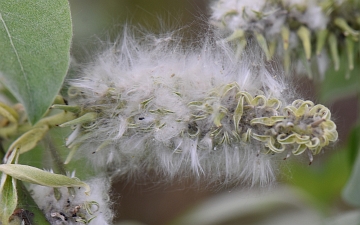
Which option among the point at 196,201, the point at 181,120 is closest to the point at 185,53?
the point at 181,120

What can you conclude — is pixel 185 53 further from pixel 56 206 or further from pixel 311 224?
pixel 311 224

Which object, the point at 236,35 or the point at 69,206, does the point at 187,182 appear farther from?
the point at 69,206

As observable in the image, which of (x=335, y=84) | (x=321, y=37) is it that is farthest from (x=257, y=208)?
(x=321, y=37)

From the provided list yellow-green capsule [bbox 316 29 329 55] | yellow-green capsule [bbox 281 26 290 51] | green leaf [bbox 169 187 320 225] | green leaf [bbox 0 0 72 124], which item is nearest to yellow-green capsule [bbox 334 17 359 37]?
yellow-green capsule [bbox 316 29 329 55]

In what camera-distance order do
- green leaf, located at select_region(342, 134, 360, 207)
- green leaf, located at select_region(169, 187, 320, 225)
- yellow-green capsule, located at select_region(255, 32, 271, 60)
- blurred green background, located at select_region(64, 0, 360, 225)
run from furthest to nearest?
green leaf, located at select_region(169, 187, 320, 225), green leaf, located at select_region(342, 134, 360, 207), blurred green background, located at select_region(64, 0, 360, 225), yellow-green capsule, located at select_region(255, 32, 271, 60)

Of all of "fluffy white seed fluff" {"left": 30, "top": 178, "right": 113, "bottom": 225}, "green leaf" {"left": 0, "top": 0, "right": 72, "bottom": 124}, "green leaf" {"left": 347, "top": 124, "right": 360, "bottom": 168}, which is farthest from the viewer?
"green leaf" {"left": 347, "top": 124, "right": 360, "bottom": 168}

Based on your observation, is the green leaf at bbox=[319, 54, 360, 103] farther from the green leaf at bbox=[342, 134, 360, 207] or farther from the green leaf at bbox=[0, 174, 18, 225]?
the green leaf at bbox=[0, 174, 18, 225]
